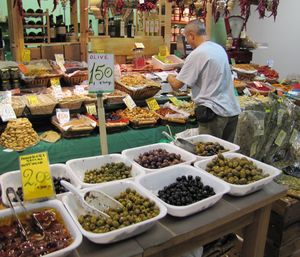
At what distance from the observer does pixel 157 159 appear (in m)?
1.88

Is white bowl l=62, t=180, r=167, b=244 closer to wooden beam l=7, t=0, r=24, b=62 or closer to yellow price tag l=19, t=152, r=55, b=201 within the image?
yellow price tag l=19, t=152, r=55, b=201

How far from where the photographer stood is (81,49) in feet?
13.0

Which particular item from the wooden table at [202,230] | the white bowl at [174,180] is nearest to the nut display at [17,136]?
the white bowl at [174,180]

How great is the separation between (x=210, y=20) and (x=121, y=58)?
159cm

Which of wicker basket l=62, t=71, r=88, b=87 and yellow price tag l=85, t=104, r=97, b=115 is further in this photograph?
wicker basket l=62, t=71, r=88, b=87

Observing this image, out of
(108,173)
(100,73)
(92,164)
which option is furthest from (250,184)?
(100,73)

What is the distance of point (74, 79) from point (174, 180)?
2.14 meters

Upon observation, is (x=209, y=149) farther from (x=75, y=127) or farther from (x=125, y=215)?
(x=75, y=127)

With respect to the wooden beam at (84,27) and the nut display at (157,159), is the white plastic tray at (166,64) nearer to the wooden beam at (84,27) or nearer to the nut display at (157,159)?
the wooden beam at (84,27)

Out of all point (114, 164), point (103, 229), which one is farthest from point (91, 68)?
point (103, 229)

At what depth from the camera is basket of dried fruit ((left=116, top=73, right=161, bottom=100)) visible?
11.3 feet

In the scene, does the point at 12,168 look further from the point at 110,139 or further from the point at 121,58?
the point at 121,58

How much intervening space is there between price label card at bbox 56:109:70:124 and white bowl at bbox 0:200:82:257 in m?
1.63

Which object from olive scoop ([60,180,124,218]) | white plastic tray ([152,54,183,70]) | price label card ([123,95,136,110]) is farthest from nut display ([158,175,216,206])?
white plastic tray ([152,54,183,70])
